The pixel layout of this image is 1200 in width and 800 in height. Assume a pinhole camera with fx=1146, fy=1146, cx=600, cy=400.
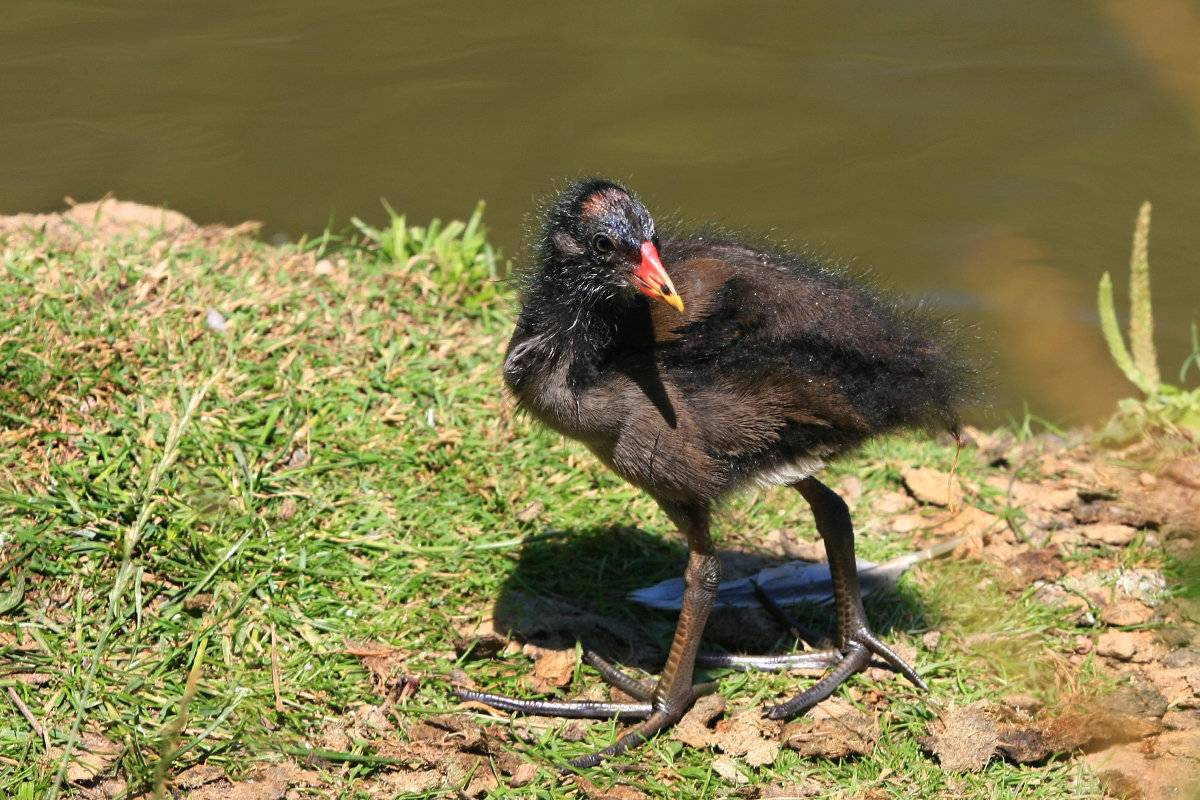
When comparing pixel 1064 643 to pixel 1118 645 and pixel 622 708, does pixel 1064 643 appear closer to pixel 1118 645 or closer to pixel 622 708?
pixel 1118 645

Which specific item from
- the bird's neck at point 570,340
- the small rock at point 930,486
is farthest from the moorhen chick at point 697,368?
the small rock at point 930,486

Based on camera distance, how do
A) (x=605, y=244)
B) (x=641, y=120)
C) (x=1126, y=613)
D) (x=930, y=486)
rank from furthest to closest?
1. (x=641, y=120)
2. (x=930, y=486)
3. (x=1126, y=613)
4. (x=605, y=244)

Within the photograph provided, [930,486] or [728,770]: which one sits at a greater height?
[930,486]

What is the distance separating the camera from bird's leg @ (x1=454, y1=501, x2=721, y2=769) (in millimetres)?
3580

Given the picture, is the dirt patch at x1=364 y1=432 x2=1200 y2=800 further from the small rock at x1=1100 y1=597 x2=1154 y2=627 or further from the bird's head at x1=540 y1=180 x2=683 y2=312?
the bird's head at x1=540 y1=180 x2=683 y2=312

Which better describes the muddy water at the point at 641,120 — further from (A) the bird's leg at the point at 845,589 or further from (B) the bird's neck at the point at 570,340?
(B) the bird's neck at the point at 570,340

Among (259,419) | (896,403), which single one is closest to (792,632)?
(896,403)

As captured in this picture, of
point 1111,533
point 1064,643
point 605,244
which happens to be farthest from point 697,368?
point 1111,533

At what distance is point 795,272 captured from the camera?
356 centimetres

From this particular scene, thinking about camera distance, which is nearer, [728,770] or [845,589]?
[728,770]

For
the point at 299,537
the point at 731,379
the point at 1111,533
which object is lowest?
the point at 1111,533

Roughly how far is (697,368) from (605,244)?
0.46 m

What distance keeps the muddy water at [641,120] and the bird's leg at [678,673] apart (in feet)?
10.2

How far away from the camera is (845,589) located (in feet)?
12.8
